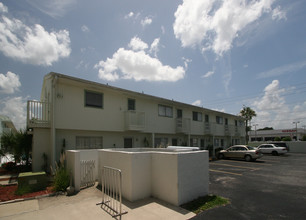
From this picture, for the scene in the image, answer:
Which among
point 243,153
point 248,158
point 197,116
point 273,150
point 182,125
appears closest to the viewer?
point 248,158

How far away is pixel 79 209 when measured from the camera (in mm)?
4832

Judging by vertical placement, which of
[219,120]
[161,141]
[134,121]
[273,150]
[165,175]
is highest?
[219,120]

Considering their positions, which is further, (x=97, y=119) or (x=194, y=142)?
(x=194, y=142)

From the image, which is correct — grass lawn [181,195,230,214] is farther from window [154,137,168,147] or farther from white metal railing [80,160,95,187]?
window [154,137,168,147]

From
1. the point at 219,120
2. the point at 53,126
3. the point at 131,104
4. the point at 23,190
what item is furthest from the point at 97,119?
the point at 219,120

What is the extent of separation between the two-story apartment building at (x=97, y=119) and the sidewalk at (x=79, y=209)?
14.3 ft

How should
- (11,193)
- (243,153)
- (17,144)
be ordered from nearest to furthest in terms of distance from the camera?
1. (11,193)
2. (17,144)
3. (243,153)

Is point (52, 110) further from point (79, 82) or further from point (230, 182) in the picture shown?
point (230, 182)

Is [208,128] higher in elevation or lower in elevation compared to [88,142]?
higher

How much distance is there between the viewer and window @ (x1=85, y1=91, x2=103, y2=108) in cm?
1133

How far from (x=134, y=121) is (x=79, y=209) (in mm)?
8531

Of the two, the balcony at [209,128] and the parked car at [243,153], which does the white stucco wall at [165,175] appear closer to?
the parked car at [243,153]

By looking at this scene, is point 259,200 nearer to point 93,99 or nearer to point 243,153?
point 93,99

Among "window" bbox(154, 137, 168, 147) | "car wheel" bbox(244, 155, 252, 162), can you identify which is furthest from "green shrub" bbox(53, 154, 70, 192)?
"car wheel" bbox(244, 155, 252, 162)
